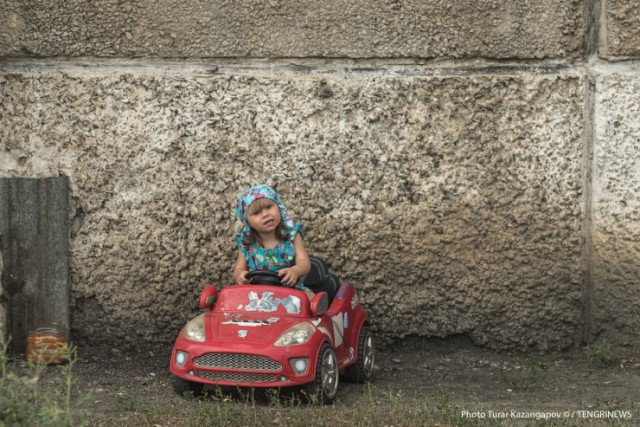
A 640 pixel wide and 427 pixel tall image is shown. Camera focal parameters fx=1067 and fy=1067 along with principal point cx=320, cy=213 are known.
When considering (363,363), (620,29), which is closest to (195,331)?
(363,363)

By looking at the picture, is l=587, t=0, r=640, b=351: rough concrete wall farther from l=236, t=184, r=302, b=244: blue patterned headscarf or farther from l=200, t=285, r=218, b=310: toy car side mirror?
l=200, t=285, r=218, b=310: toy car side mirror

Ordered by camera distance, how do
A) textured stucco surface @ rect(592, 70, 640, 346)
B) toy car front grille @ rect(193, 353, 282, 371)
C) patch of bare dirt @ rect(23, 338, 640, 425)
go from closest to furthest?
toy car front grille @ rect(193, 353, 282, 371) < patch of bare dirt @ rect(23, 338, 640, 425) < textured stucco surface @ rect(592, 70, 640, 346)

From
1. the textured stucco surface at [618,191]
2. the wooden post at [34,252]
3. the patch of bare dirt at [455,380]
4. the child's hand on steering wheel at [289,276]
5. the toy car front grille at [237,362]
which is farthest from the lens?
the wooden post at [34,252]

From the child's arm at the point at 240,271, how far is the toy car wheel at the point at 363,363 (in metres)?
0.58

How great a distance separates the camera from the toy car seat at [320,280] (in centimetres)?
464

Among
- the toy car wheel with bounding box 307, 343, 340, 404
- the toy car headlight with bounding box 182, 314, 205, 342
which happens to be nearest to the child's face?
the toy car headlight with bounding box 182, 314, 205, 342

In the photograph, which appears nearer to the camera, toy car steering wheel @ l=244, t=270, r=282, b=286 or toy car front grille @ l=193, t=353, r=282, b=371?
toy car front grille @ l=193, t=353, r=282, b=371

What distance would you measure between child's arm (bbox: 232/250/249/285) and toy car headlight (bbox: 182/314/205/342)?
31cm

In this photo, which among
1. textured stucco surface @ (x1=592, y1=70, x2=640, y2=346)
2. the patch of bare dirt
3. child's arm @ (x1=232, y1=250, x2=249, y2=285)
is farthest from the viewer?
textured stucco surface @ (x1=592, y1=70, x2=640, y2=346)

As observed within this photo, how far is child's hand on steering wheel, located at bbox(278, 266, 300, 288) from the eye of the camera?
14.6ft

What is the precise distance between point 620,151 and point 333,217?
131 cm

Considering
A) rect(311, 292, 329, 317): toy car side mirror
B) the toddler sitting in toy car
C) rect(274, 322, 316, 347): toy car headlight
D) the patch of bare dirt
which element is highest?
the toddler sitting in toy car

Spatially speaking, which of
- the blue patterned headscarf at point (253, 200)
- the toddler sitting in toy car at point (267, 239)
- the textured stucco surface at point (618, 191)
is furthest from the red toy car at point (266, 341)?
the textured stucco surface at point (618, 191)

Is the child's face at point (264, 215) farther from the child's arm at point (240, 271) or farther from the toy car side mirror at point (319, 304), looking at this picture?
the toy car side mirror at point (319, 304)
